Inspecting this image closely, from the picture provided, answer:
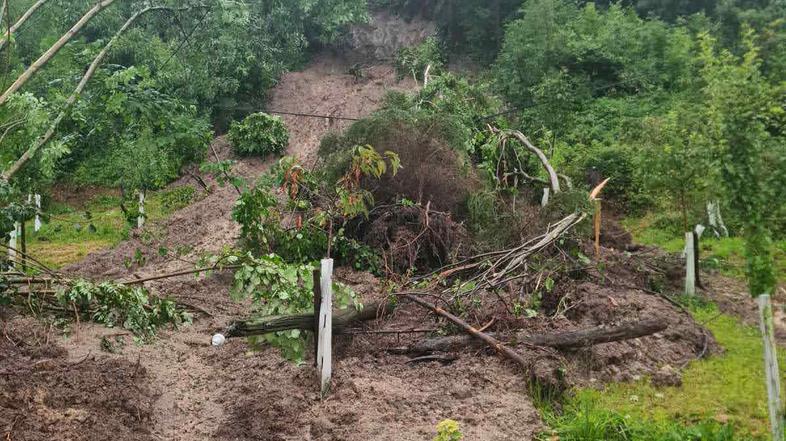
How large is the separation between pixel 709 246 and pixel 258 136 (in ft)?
38.8

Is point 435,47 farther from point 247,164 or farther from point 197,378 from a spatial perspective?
point 197,378

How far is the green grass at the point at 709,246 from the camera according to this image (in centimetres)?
1047

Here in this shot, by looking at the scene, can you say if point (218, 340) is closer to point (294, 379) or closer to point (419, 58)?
point (294, 379)

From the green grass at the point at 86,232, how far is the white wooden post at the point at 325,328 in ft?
21.5

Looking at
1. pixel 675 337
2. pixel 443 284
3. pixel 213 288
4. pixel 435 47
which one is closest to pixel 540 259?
pixel 443 284

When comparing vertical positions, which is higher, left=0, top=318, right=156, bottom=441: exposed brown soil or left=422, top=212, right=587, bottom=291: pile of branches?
left=422, top=212, right=587, bottom=291: pile of branches

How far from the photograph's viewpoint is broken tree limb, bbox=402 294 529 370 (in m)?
6.39

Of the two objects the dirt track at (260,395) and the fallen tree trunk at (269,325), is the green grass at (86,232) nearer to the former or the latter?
the dirt track at (260,395)

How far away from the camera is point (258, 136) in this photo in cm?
1836

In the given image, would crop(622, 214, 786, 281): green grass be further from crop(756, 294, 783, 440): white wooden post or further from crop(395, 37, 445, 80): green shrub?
crop(395, 37, 445, 80): green shrub

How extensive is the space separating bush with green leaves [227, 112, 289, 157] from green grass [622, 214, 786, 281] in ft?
31.6

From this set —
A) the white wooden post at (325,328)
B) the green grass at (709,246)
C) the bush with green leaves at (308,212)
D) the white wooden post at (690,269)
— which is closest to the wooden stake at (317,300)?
the white wooden post at (325,328)

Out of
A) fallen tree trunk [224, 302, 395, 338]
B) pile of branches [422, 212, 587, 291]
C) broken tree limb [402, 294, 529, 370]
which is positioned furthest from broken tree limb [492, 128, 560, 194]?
fallen tree trunk [224, 302, 395, 338]

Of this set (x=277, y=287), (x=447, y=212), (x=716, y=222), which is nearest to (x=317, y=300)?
(x=277, y=287)
